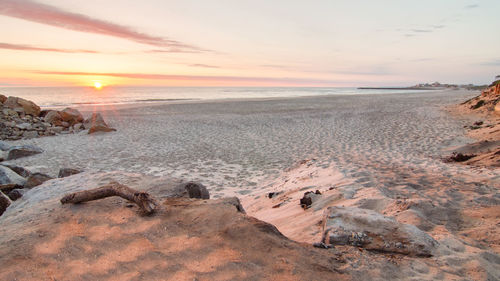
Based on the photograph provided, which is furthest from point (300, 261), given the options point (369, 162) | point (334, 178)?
point (369, 162)

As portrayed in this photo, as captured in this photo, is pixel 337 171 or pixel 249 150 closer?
pixel 337 171

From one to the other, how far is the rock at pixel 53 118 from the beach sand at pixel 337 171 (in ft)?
8.28

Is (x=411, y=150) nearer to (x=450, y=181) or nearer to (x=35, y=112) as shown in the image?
(x=450, y=181)

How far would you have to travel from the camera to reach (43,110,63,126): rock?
55.6ft

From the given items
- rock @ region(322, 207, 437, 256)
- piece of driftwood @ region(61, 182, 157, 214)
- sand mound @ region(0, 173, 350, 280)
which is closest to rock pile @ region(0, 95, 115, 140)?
piece of driftwood @ region(61, 182, 157, 214)

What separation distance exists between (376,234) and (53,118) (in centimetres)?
1894

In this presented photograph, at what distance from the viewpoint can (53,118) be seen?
17.1 m

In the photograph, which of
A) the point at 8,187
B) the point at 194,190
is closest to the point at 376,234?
the point at 194,190

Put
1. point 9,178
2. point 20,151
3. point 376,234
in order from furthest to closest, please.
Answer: point 20,151 < point 9,178 < point 376,234

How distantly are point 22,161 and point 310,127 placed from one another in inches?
489

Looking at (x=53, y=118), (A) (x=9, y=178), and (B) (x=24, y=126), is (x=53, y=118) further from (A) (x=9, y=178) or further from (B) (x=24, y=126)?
(A) (x=9, y=178)

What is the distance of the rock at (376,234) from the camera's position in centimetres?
287

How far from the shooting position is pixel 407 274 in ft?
8.20

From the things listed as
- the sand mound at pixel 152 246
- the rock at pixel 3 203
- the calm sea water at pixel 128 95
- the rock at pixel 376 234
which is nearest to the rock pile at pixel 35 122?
the rock at pixel 3 203
